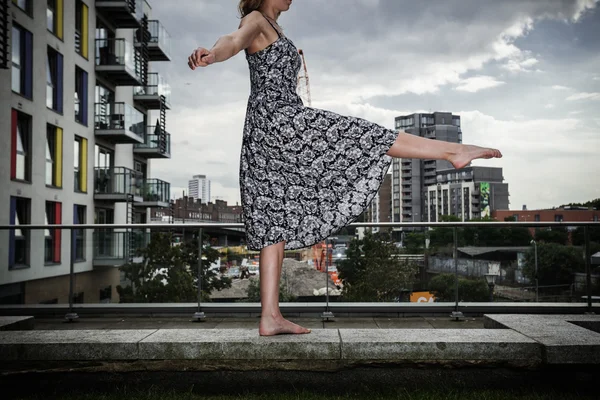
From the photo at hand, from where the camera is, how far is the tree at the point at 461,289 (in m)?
6.19

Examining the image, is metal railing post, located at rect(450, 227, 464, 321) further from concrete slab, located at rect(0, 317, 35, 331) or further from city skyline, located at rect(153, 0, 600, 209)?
city skyline, located at rect(153, 0, 600, 209)

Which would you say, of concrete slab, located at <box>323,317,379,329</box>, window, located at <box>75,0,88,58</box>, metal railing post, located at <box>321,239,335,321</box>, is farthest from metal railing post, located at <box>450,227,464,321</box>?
window, located at <box>75,0,88,58</box>

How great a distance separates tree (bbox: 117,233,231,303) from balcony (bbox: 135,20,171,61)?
23.1 metres

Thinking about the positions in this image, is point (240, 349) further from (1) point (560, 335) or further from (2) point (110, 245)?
(2) point (110, 245)

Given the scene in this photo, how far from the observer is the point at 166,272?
641 centimetres

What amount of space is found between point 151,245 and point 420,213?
166 metres

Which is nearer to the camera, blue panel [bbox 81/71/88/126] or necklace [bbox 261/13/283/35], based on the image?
necklace [bbox 261/13/283/35]

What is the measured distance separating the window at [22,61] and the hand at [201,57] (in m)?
16.4

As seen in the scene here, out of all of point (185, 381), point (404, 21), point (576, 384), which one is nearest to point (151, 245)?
point (185, 381)

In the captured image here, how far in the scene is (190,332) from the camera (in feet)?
9.68

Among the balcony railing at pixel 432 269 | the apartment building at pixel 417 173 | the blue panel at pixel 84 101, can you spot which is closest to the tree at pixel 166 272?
the balcony railing at pixel 432 269

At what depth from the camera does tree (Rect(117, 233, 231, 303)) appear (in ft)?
20.9

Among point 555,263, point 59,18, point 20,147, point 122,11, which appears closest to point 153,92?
point 122,11

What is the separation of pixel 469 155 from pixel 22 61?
1773 centimetres
